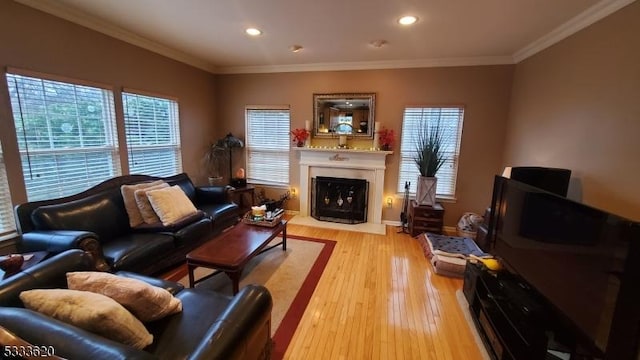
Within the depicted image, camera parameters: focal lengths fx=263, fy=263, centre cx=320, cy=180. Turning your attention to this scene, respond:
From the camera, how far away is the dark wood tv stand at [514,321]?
57.5 inches

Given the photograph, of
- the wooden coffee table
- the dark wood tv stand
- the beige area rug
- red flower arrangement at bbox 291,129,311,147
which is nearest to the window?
red flower arrangement at bbox 291,129,311,147

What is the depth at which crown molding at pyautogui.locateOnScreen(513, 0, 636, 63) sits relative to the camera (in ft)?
6.82

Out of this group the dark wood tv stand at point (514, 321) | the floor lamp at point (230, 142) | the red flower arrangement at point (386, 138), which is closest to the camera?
the dark wood tv stand at point (514, 321)

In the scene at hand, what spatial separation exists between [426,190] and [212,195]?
122 inches

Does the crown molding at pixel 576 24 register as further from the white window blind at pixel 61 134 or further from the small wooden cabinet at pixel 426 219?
the white window blind at pixel 61 134

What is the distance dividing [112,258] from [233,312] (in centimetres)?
163

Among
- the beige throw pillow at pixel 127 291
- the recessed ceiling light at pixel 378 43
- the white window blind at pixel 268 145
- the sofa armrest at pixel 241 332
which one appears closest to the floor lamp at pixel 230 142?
the white window blind at pixel 268 145

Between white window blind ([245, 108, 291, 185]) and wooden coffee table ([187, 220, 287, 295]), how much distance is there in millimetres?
2011

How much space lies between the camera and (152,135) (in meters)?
3.67

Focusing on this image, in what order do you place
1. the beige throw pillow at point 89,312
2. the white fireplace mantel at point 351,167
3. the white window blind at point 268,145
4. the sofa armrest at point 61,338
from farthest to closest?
the white window blind at point 268,145
the white fireplace mantel at point 351,167
the beige throw pillow at point 89,312
the sofa armrest at point 61,338

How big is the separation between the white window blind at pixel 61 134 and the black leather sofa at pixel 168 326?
1.51m

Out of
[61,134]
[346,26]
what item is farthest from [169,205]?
[346,26]

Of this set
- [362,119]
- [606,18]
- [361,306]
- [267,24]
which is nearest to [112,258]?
[361,306]

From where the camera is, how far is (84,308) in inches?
41.7
